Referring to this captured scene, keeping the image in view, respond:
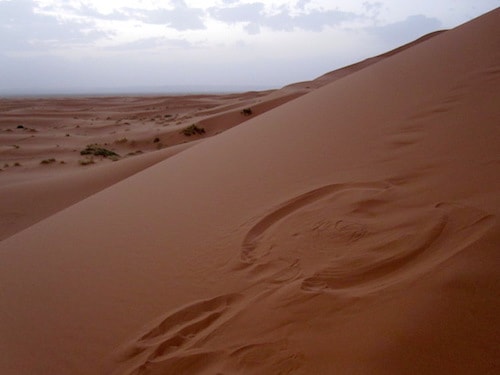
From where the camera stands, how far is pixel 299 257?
→ 239 centimetres

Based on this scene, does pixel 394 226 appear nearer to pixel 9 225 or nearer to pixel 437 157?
pixel 437 157

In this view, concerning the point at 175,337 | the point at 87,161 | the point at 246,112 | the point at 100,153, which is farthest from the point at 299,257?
the point at 246,112

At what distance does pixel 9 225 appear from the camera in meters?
6.61

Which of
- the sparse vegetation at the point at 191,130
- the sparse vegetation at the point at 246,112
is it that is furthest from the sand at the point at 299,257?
the sparse vegetation at the point at 246,112

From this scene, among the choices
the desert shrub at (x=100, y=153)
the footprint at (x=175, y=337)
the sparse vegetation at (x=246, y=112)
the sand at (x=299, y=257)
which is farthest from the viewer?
the sparse vegetation at (x=246, y=112)

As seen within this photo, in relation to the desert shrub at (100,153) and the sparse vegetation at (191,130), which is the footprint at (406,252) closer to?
the desert shrub at (100,153)

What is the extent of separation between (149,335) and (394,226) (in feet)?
5.09

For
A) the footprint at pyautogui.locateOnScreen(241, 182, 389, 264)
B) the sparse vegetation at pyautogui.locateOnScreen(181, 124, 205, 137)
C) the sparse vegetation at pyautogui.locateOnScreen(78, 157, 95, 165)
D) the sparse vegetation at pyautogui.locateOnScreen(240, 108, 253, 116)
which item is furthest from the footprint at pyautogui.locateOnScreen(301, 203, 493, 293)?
the sparse vegetation at pyautogui.locateOnScreen(240, 108, 253, 116)

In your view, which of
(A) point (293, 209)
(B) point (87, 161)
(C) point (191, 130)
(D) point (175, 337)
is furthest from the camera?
(C) point (191, 130)

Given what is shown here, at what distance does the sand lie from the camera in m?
1.66

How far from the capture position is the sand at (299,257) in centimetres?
166

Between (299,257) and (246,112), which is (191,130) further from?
(299,257)

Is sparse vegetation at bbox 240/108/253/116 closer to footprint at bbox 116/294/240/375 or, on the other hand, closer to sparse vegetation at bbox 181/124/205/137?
sparse vegetation at bbox 181/124/205/137

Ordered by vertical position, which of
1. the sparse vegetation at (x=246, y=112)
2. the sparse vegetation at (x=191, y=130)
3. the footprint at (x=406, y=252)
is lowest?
the footprint at (x=406, y=252)
